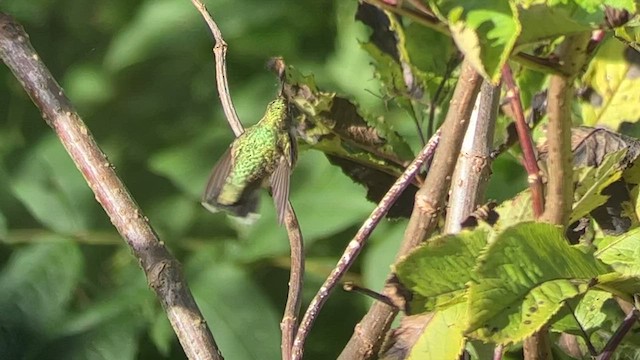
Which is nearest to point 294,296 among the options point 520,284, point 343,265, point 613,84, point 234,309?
point 343,265

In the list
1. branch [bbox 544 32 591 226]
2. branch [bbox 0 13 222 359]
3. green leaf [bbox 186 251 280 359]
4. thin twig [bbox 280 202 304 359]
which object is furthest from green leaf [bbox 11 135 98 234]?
branch [bbox 544 32 591 226]

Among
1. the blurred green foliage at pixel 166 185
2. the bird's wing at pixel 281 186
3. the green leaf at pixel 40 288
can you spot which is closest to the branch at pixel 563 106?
the bird's wing at pixel 281 186

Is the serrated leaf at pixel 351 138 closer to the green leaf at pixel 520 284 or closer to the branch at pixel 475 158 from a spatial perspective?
the branch at pixel 475 158

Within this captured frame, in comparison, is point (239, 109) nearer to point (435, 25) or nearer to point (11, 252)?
point (11, 252)

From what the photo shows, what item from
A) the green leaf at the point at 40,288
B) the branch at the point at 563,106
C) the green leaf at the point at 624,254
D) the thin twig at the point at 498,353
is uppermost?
the green leaf at the point at 40,288

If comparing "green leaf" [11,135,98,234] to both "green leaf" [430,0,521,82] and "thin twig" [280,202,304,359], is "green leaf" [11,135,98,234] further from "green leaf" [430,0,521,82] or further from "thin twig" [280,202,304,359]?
"green leaf" [430,0,521,82]
